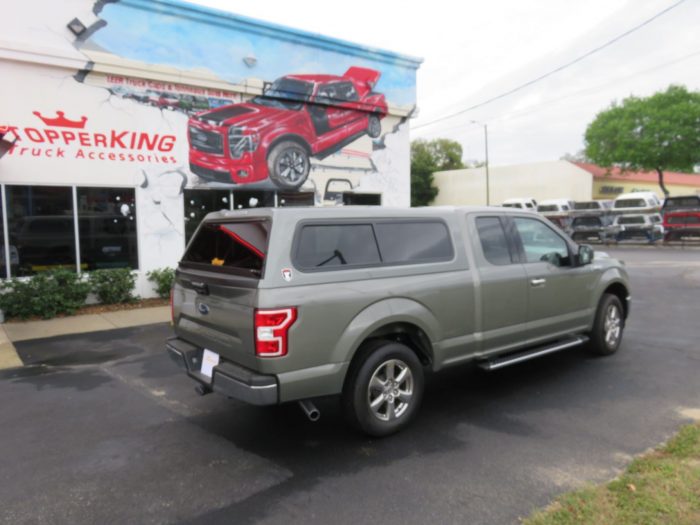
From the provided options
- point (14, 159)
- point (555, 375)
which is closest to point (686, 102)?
point (555, 375)

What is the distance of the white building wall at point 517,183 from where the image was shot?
4106cm

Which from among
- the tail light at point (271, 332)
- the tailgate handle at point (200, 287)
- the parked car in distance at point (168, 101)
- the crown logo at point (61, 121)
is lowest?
the tail light at point (271, 332)

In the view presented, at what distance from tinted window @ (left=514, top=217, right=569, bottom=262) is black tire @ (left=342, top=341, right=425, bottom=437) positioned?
6.39 feet

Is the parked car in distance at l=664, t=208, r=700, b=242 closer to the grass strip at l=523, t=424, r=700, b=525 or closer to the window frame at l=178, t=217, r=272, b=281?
the grass strip at l=523, t=424, r=700, b=525

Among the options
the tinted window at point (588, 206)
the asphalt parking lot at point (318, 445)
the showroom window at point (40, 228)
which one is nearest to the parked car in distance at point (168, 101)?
the showroom window at point (40, 228)

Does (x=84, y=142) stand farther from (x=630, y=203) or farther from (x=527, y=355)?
(x=630, y=203)

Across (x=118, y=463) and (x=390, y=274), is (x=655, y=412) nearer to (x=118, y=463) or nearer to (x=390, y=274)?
(x=390, y=274)

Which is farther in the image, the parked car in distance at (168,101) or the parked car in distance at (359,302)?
the parked car in distance at (168,101)

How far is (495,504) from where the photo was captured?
313 cm

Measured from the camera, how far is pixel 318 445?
4012 mm

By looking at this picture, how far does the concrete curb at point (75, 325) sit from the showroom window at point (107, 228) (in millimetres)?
1219

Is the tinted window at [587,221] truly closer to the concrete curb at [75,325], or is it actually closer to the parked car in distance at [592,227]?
the parked car in distance at [592,227]

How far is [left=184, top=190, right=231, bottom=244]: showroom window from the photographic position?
1117 cm

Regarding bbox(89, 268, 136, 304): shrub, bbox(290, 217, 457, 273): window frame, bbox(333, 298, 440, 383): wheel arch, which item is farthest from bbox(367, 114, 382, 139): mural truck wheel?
bbox(333, 298, 440, 383): wheel arch
